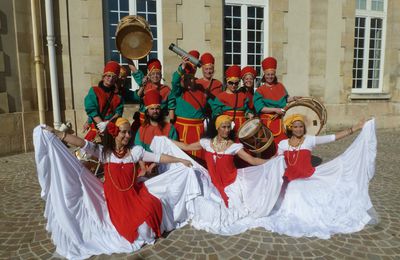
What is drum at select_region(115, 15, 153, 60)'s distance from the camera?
5059 mm

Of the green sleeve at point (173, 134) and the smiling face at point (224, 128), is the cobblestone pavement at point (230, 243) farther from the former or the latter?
the green sleeve at point (173, 134)

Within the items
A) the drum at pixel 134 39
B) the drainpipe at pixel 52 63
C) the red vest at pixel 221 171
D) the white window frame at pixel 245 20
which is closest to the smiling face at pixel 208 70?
the drum at pixel 134 39

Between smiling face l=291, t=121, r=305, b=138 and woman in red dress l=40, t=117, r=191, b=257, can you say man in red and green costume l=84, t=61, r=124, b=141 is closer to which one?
woman in red dress l=40, t=117, r=191, b=257

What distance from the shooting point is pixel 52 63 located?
25.7ft

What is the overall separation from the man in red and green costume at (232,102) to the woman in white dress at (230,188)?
82 cm

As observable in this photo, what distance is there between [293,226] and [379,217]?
1.23 meters

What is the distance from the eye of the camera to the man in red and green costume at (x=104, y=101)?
4.78m

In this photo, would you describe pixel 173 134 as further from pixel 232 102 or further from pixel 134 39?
pixel 134 39

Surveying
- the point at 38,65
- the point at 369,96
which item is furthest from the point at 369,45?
the point at 38,65

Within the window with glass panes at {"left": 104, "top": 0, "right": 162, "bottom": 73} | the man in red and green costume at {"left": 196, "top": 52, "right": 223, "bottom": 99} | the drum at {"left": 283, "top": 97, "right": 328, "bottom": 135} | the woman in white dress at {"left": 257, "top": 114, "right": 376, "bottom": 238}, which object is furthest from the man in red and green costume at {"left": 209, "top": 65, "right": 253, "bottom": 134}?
the window with glass panes at {"left": 104, "top": 0, "right": 162, "bottom": 73}

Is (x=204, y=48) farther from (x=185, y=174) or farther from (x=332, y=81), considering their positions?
(x=185, y=174)

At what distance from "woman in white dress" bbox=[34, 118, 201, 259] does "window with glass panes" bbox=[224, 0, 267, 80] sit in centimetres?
650

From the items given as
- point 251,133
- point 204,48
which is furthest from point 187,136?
point 204,48

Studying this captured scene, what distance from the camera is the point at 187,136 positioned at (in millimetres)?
4824
